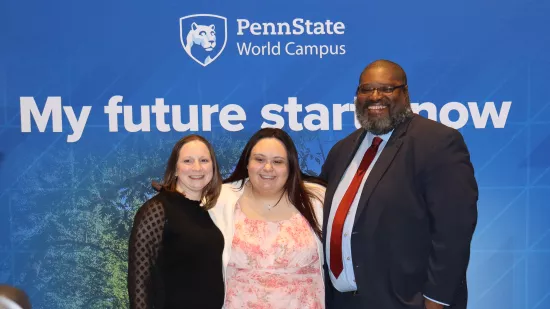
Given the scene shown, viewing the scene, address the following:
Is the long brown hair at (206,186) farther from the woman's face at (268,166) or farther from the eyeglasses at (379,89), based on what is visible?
the eyeglasses at (379,89)

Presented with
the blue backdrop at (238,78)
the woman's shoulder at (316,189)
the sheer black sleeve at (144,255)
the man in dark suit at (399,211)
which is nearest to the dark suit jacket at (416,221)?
the man in dark suit at (399,211)

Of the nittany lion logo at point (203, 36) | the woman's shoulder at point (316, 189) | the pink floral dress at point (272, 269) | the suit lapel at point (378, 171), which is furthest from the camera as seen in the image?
the nittany lion logo at point (203, 36)

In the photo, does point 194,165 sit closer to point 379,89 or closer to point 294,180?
point 294,180

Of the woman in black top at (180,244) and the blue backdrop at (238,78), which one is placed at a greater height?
the blue backdrop at (238,78)

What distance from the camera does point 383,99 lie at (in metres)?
2.72

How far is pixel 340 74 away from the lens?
12.0 ft

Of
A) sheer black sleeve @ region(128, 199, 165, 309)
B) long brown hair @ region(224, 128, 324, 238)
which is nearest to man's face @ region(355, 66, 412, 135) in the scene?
long brown hair @ region(224, 128, 324, 238)

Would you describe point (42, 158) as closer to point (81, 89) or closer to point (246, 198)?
point (81, 89)

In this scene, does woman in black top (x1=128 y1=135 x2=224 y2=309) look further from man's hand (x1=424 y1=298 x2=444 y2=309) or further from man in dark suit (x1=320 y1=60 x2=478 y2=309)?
man's hand (x1=424 y1=298 x2=444 y2=309)

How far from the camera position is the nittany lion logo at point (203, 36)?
11.9ft

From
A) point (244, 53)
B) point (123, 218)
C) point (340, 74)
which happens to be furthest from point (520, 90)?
point (123, 218)

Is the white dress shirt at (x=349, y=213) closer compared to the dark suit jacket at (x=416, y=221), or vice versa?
the dark suit jacket at (x=416, y=221)

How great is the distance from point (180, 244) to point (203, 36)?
1381 mm

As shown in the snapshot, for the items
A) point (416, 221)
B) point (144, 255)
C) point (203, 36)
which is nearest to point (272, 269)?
point (144, 255)
